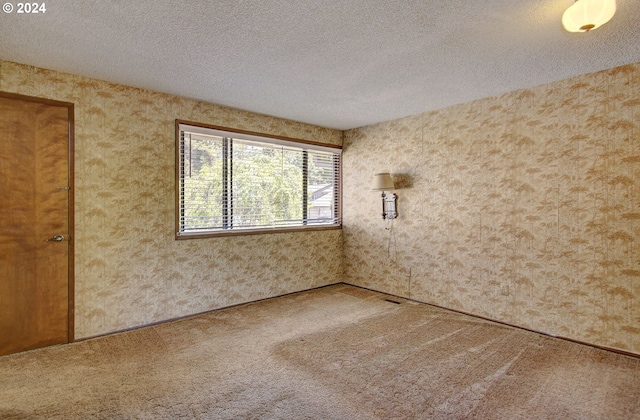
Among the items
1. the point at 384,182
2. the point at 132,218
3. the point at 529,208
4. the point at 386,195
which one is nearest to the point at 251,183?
the point at 132,218

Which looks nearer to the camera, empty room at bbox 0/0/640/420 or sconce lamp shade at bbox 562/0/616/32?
sconce lamp shade at bbox 562/0/616/32

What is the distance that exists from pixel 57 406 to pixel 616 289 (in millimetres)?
4465

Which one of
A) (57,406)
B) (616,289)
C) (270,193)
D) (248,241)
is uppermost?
(270,193)

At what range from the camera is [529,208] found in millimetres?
3428

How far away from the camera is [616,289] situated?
9.60 ft

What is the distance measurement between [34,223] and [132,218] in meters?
0.78

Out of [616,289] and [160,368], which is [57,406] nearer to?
[160,368]

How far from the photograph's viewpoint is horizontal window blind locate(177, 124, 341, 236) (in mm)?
3924

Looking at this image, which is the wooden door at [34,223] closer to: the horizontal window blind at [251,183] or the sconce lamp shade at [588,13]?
the horizontal window blind at [251,183]

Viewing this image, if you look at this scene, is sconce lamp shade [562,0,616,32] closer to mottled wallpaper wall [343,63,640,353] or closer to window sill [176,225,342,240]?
mottled wallpaper wall [343,63,640,353]

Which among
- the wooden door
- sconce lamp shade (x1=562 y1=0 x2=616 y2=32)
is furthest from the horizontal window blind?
sconce lamp shade (x1=562 y1=0 x2=616 y2=32)

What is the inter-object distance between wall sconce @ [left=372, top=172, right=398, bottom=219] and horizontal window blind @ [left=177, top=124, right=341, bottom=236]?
38.1 inches

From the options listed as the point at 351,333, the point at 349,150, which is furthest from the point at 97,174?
the point at 349,150

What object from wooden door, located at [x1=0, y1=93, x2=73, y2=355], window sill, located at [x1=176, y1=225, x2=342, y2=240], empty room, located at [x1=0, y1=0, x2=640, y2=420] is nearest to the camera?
empty room, located at [x1=0, y1=0, x2=640, y2=420]
